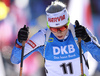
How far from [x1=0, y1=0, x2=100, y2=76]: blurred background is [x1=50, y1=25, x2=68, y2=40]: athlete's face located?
13.1 ft

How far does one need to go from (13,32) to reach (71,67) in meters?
4.49

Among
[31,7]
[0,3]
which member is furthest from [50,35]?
[0,3]

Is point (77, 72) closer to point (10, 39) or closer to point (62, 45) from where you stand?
point (62, 45)

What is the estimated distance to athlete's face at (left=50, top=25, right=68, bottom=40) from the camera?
12.4ft

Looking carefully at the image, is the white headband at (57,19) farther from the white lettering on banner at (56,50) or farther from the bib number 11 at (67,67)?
the bib number 11 at (67,67)

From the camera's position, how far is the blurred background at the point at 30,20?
7809mm

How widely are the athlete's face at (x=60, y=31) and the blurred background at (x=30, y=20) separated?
13.1 feet

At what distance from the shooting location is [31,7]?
8367 mm

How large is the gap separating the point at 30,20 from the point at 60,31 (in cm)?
464

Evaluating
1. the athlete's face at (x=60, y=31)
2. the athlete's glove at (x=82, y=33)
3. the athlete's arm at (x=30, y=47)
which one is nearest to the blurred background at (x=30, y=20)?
the athlete's arm at (x=30, y=47)

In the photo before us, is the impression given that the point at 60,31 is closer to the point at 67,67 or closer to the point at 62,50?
the point at 62,50

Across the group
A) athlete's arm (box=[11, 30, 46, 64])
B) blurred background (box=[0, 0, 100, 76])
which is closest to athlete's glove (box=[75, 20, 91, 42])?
athlete's arm (box=[11, 30, 46, 64])

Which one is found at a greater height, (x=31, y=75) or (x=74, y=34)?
(x=74, y=34)

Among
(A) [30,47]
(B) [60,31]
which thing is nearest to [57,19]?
(B) [60,31]
